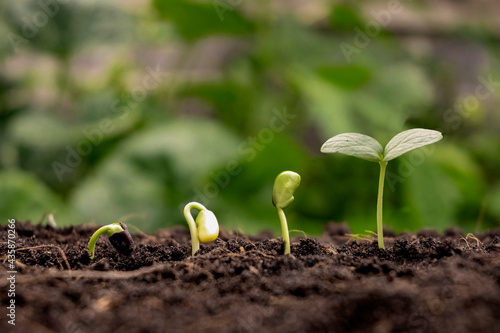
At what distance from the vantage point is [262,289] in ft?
1.76

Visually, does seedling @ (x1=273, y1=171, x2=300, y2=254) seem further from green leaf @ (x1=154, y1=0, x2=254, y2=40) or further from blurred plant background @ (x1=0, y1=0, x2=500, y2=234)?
green leaf @ (x1=154, y1=0, x2=254, y2=40)

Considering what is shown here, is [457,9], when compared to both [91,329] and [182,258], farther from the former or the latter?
[91,329]

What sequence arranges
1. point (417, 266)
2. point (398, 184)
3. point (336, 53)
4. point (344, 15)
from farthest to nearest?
point (336, 53)
point (344, 15)
point (398, 184)
point (417, 266)

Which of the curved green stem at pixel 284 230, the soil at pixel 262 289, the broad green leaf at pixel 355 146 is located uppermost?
the broad green leaf at pixel 355 146

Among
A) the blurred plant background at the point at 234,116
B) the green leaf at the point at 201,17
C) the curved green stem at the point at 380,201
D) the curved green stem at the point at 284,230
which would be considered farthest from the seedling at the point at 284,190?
the green leaf at the point at 201,17

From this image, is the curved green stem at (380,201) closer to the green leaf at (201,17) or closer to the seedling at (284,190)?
the seedling at (284,190)

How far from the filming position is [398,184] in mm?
1890

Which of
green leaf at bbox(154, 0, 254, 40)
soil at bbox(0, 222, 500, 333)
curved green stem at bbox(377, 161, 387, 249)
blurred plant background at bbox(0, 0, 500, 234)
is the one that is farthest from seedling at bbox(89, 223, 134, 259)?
green leaf at bbox(154, 0, 254, 40)

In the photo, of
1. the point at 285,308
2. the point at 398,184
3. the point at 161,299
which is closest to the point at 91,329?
the point at 161,299

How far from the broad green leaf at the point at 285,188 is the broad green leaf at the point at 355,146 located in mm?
72

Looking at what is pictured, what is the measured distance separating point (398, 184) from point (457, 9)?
1.71 m

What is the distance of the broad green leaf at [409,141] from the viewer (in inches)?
23.8

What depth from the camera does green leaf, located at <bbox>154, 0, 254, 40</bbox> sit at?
2002mm

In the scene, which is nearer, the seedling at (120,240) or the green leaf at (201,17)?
the seedling at (120,240)
